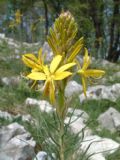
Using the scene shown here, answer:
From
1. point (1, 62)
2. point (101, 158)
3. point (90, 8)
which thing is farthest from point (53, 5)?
point (101, 158)

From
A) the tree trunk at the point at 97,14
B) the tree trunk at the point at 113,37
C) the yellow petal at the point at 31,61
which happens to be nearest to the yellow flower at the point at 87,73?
the yellow petal at the point at 31,61

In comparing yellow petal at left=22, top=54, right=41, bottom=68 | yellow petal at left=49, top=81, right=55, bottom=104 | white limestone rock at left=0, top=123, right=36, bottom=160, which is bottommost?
white limestone rock at left=0, top=123, right=36, bottom=160

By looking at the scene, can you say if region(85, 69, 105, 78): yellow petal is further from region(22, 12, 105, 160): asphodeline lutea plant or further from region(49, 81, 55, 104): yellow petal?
region(49, 81, 55, 104): yellow petal

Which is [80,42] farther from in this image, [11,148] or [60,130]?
[11,148]

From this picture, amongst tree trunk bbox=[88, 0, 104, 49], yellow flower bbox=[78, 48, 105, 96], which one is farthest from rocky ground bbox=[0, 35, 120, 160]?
tree trunk bbox=[88, 0, 104, 49]

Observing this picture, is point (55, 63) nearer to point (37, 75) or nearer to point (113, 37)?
point (37, 75)
